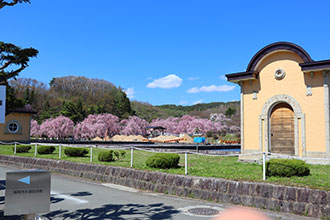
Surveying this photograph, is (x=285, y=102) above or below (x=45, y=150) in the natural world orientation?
above

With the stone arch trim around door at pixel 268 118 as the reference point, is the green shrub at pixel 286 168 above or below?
below

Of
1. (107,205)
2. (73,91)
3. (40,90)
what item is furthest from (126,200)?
(73,91)

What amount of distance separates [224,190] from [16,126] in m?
34.5

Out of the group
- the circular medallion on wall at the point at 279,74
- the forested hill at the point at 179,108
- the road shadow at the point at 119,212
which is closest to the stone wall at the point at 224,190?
the road shadow at the point at 119,212

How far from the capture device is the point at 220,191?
8805mm

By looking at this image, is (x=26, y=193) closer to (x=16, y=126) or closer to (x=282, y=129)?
(x=282, y=129)

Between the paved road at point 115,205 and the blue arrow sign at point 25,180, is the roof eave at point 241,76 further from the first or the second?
the blue arrow sign at point 25,180

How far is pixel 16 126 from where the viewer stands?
36.2 m

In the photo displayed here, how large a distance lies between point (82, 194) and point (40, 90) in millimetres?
137601

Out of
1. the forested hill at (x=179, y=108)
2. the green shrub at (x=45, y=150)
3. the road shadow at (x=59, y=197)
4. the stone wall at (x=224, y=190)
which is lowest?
the road shadow at (x=59, y=197)

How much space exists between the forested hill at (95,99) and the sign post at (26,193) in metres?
78.5

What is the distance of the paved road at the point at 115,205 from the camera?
7.13 metres

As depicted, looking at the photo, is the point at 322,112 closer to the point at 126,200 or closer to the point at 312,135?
the point at 312,135

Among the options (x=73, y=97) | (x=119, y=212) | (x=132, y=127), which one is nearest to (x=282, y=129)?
(x=119, y=212)
